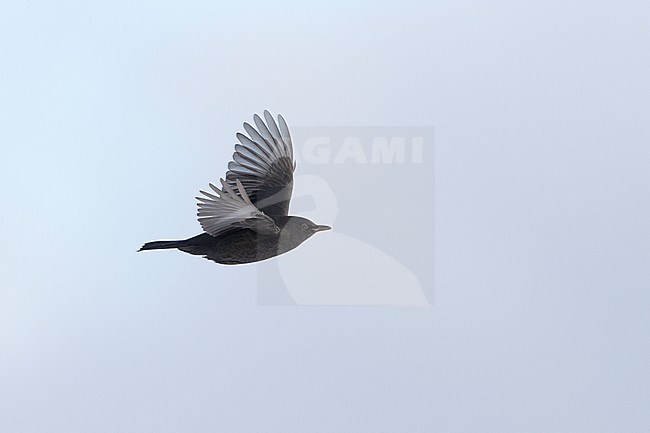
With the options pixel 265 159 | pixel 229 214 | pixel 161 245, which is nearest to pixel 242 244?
pixel 229 214

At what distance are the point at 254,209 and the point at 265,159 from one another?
1.71 metres

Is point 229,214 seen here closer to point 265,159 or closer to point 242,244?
point 242,244

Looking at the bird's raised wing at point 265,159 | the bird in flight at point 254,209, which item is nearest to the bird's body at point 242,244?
the bird in flight at point 254,209

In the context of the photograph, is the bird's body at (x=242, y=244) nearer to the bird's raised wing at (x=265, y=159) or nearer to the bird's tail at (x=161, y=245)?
the bird's tail at (x=161, y=245)

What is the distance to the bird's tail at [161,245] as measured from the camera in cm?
814

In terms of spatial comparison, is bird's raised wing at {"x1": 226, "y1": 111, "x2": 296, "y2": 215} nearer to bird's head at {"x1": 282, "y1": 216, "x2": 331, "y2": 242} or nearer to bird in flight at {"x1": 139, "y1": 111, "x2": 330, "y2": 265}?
bird in flight at {"x1": 139, "y1": 111, "x2": 330, "y2": 265}

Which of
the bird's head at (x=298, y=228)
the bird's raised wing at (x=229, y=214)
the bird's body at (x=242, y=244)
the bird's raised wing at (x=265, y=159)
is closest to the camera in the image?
the bird's raised wing at (x=229, y=214)

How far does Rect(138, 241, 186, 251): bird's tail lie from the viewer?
320 inches

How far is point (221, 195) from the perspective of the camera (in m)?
7.49

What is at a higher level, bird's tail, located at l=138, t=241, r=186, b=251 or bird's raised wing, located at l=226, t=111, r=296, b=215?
bird's raised wing, located at l=226, t=111, r=296, b=215

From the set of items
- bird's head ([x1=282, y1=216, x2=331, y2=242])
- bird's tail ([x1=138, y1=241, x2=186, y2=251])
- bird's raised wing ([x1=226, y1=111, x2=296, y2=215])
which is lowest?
bird's tail ([x1=138, y1=241, x2=186, y2=251])

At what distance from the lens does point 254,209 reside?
25.1ft

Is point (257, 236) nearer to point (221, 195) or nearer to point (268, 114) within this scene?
point (221, 195)

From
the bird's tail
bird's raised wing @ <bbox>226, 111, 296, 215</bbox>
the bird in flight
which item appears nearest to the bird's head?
the bird in flight
